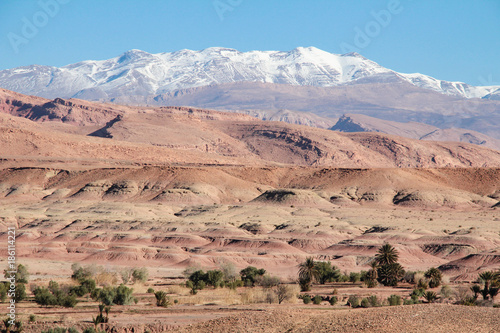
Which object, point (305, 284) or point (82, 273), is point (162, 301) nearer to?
point (305, 284)

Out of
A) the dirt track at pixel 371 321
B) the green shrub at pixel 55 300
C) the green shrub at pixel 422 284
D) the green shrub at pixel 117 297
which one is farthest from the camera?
the green shrub at pixel 422 284

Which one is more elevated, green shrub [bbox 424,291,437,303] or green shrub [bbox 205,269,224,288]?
green shrub [bbox 205,269,224,288]

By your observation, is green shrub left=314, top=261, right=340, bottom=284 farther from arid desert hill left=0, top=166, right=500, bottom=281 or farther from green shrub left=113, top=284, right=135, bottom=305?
green shrub left=113, top=284, right=135, bottom=305

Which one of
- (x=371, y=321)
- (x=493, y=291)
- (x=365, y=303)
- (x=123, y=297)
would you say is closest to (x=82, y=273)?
(x=123, y=297)

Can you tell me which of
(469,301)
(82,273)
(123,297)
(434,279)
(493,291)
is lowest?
(469,301)

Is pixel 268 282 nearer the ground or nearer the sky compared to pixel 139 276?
nearer the ground

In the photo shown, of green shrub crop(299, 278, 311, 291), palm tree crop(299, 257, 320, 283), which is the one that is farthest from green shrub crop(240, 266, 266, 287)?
green shrub crop(299, 278, 311, 291)

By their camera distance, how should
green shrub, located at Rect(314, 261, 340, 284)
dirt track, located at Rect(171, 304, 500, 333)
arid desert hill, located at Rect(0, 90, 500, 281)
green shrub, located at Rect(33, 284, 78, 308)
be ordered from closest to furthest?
dirt track, located at Rect(171, 304, 500, 333) → green shrub, located at Rect(33, 284, 78, 308) → green shrub, located at Rect(314, 261, 340, 284) → arid desert hill, located at Rect(0, 90, 500, 281)

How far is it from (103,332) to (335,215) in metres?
67.3

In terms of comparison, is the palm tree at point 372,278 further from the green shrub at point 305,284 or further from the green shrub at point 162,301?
the green shrub at point 162,301

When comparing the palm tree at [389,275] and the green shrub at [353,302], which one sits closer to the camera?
the green shrub at [353,302]

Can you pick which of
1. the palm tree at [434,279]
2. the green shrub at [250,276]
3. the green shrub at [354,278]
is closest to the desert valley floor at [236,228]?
the green shrub at [354,278]

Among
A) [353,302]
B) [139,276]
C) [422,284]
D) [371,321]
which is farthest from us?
[139,276]

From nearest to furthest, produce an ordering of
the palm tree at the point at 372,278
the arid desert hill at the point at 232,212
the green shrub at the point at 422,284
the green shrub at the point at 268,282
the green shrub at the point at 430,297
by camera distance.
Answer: the green shrub at the point at 430,297, the green shrub at the point at 422,284, the green shrub at the point at 268,282, the palm tree at the point at 372,278, the arid desert hill at the point at 232,212
